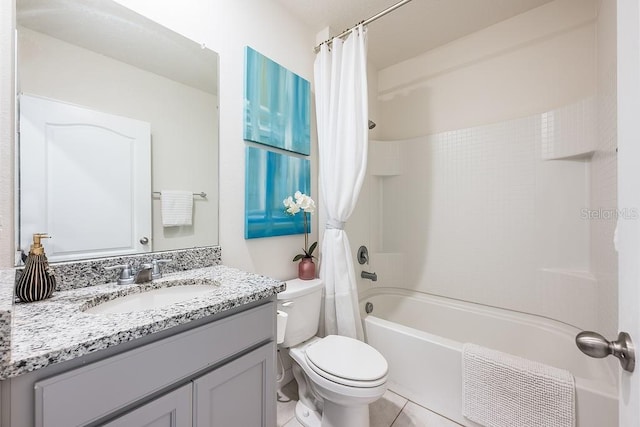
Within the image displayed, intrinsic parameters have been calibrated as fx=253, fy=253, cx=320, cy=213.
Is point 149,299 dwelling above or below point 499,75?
below

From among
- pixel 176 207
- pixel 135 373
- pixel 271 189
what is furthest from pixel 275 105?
pixel 135 373

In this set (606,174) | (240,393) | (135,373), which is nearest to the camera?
(135,373)

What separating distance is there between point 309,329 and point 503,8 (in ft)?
8.20

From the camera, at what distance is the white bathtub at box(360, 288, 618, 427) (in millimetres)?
1063

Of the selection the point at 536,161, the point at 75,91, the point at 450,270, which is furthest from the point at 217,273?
the point at 536,161

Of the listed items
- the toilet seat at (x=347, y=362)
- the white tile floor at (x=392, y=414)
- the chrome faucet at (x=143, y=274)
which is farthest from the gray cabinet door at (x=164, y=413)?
the white tile floor at (x=392, y=414)

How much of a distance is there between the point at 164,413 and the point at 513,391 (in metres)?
1.43

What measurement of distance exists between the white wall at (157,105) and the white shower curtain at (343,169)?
0.70 meters

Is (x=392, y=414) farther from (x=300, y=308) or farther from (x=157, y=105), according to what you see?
(x=157, y=105)

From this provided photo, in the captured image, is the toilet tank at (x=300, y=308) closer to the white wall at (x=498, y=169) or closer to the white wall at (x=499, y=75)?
the white wall at (x=498, y=169)

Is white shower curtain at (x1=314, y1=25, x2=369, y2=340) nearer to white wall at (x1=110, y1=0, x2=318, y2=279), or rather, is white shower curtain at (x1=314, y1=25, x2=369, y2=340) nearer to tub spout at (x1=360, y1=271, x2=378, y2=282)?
white wall at (x1=110, y1=0, x2=318, y2=279)

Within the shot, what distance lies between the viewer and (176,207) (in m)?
1.19

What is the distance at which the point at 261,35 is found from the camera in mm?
1509

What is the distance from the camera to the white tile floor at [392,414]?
1362 millimetres
